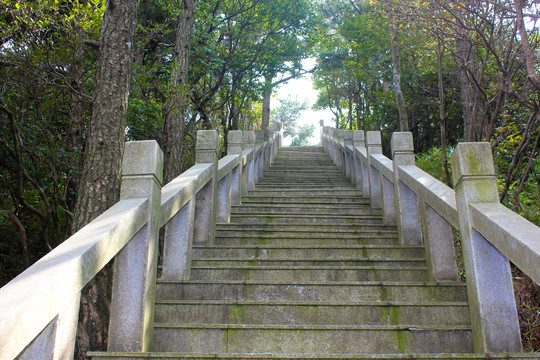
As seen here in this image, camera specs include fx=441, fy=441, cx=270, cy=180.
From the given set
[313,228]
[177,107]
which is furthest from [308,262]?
[177,107]

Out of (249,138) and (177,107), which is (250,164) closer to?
(249,138)

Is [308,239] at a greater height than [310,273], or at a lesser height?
greater

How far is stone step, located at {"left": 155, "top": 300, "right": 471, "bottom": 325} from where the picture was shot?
11.3 ft

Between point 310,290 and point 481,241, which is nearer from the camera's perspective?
point 481,241

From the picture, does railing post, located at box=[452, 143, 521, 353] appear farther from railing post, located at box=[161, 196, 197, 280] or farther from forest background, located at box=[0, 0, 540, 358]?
railing post, located at box=[161, 196, 197, 280]

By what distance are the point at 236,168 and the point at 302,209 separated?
3.92 ft

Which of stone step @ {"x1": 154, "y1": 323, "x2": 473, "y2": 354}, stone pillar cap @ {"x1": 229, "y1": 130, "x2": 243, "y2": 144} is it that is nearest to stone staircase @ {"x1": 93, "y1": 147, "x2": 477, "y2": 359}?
stone step @ {"x1": 154, "y1": 323, "x2": 473, "y2": 354}

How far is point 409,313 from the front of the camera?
3.47 meters

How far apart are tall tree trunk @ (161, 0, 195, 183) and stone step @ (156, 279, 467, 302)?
11.7ft

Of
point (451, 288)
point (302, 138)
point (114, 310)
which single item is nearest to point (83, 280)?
point (114, 310)

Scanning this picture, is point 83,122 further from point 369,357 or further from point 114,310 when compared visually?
point 369,357

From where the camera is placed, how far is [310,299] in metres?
3.85

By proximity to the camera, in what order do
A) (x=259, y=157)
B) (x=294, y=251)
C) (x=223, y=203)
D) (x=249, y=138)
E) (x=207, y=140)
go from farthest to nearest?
(x=259, y=157) < (x=249, y=138) < (x=223, y=203) < (x=207, y=140) < (x=294, y=251)

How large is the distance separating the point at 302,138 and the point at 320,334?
3790 centimetres
